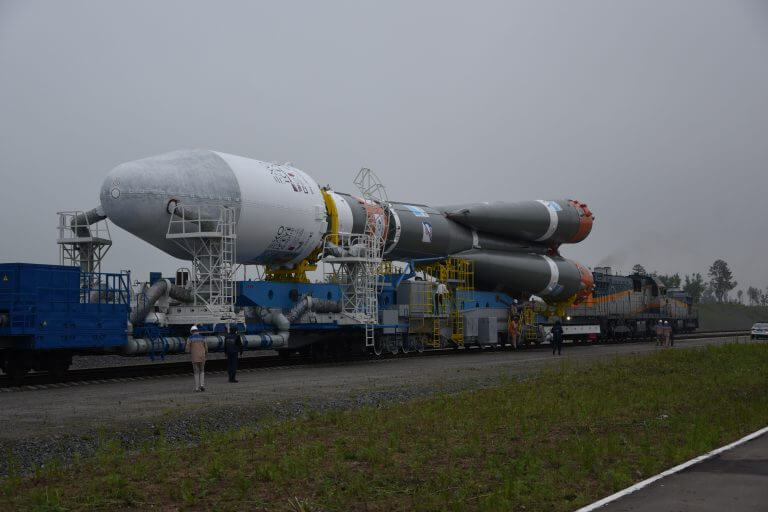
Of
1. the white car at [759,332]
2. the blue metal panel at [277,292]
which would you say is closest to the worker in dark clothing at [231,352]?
the blue metal panel at [277,292]

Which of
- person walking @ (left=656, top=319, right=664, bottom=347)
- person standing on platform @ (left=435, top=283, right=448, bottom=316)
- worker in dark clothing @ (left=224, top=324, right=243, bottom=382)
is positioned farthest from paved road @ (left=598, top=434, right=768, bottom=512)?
person walking @ (left=656, top=319, right=664, bottom=347)

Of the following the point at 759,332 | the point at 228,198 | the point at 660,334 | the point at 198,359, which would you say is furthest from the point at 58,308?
the point at 759,332

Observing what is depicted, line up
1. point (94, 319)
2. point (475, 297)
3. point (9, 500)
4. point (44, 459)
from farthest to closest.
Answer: point (475, 297), point (94, 319), point (44, 459), point (9, 500)

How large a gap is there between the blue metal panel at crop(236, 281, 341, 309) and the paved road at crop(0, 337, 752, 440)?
1845 millimetres

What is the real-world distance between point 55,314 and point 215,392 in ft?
12.5

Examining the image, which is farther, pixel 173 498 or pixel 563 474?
pixel 563 474

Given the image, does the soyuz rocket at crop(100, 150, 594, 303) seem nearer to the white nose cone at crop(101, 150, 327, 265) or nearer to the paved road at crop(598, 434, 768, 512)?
the white nose cone at crop(101, 150, 327, 265)

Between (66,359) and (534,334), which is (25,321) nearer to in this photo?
(66,359)

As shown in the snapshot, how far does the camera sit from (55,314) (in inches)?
653

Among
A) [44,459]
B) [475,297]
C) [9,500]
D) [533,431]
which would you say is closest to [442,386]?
[533,431]

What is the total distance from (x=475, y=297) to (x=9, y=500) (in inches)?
957

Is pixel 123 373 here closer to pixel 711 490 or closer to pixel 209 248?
pixel 209 248

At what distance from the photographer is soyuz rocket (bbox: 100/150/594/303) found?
19.7 meters

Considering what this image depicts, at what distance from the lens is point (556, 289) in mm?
34312
